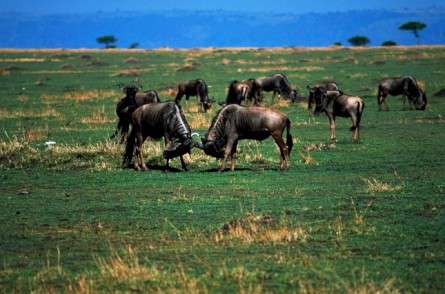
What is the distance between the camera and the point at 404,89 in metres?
36.4

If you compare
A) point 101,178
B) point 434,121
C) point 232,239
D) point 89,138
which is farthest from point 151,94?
point 232,239

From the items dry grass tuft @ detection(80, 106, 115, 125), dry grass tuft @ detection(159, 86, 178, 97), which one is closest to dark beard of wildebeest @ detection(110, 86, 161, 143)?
dry grass tuft @ detection(80, 106, 115, 125)

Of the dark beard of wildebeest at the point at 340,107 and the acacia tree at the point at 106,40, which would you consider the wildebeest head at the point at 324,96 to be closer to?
the dark beard of wildebeest at the point at 340,107

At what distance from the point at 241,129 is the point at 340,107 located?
23.5 feet

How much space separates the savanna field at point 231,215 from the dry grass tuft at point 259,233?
0.02 meters

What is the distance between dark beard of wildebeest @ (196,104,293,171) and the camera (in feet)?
63.8

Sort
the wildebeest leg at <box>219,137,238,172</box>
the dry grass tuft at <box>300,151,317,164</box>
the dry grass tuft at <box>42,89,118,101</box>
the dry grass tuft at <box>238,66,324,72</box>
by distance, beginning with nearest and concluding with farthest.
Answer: the wildebeest leg at <box>219,137,238,172</box> → the dry grass tuft at <box>300,151,317,164</box> → the dry grass tuft at <box>42,89,118,101</box> → the dry grass tuft at <box>238,66,324,72</box>

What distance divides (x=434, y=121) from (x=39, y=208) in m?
18.8

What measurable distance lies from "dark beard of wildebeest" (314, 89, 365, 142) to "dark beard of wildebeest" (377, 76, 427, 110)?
9.85m

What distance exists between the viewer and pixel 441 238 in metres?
12.0

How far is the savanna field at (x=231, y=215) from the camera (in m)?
10.1

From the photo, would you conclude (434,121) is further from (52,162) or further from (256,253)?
(256,253)

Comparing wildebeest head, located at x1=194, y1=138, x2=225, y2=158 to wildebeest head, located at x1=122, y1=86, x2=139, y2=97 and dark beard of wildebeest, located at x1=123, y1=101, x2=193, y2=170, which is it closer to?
dark beard of wildebeest, located at x1=123, y1=101, x2=193, y2=170

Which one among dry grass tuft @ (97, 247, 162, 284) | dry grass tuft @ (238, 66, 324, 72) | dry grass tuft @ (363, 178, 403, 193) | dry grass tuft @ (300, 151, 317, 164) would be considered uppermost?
dry grass tuft @ (238, 66, 324, 72)
